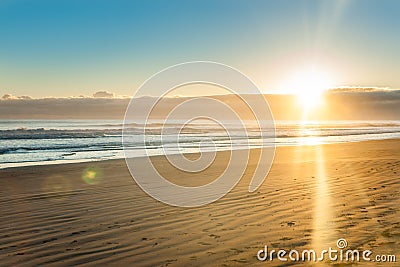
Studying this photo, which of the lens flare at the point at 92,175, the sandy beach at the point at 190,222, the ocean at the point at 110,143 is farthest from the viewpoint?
the ocean at the point at 110,143

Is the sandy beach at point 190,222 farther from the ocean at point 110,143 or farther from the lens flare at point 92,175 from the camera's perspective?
the ocean at point 110,143

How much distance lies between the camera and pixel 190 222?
23.2 ft

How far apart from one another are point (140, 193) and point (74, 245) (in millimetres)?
4193

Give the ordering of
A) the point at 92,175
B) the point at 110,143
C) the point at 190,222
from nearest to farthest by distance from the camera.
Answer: the point at 190,222
the point at 92,175
the point at 110,143

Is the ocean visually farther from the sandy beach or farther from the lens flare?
the sandy beach

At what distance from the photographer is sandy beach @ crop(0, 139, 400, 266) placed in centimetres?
541

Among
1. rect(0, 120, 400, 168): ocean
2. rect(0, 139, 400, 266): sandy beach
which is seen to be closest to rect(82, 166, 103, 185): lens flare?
rect(0, 139, 400, 266): sandy beach

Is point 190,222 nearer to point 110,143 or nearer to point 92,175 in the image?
point 92,175

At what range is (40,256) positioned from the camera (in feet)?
17.7

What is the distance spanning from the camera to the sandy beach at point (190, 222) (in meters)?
5.41

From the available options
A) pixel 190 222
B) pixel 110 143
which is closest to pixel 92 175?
pixel 190 222

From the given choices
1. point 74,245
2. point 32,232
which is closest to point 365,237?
point 74,245

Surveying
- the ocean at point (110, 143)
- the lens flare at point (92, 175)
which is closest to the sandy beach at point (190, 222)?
the lens flare at point (92, 175)

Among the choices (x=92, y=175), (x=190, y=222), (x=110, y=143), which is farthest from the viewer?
(x=110, y=143)
